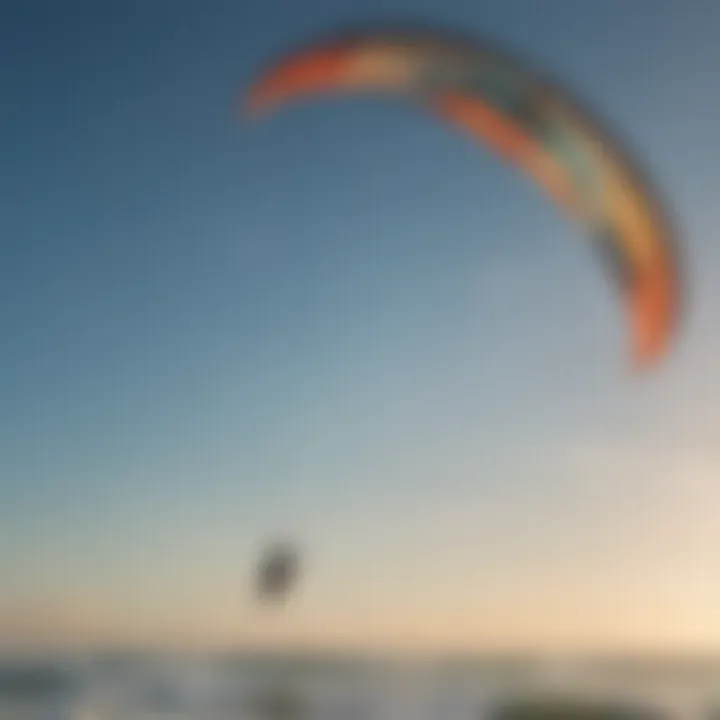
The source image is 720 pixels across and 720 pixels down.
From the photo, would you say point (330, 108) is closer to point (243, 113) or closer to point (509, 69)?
point (243, 113)

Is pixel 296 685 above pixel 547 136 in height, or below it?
below

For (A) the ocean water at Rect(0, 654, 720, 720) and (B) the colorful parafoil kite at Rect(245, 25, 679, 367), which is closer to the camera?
(B) the colorful parafoil kite at Rect(245, 25, 679, 367)

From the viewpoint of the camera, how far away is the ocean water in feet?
10.6

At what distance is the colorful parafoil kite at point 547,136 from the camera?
113 inches

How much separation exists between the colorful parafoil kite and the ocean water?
1010 millimetres

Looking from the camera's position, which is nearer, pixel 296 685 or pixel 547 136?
pixel 547 136

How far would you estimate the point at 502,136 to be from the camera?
9.80ft

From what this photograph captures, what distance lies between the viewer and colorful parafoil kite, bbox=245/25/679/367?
2869 millimetres

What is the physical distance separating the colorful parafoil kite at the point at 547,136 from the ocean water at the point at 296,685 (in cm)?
101

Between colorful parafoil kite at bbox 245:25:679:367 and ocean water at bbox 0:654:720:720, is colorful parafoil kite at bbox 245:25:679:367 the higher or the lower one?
the higher one

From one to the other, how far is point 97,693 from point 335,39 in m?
2.16

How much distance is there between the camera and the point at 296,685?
3.49 meters

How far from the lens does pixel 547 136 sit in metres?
2.96

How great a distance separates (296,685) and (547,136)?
6.23ft
